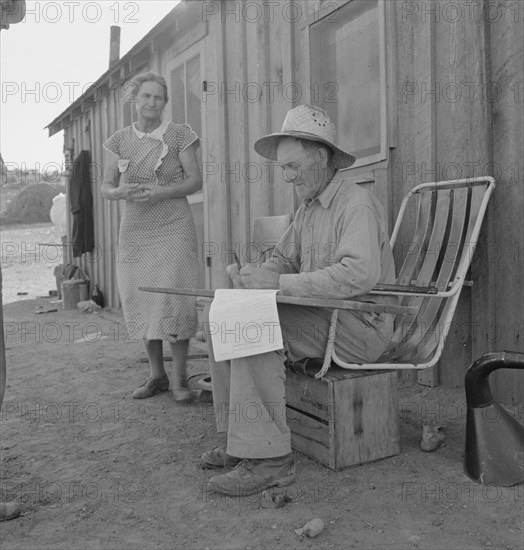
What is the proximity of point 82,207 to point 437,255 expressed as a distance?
7238 millimetres

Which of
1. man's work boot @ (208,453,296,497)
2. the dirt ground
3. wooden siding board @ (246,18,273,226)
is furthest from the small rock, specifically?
wooden siding board @ (246,18,273,226)

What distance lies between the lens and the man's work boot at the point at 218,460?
8.62 feet

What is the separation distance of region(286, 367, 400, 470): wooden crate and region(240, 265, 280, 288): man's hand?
0.42 metres

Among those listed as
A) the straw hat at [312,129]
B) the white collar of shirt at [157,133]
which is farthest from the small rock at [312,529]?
the white collar of shirt at [157,133]

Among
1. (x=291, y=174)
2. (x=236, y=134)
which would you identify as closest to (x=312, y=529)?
(x=291, y=174)

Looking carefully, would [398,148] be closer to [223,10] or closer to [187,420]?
[187,420]

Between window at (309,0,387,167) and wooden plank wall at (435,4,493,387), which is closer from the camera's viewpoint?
wooden plank wall at (435,4,493,387)

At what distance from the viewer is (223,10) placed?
5.50 meters

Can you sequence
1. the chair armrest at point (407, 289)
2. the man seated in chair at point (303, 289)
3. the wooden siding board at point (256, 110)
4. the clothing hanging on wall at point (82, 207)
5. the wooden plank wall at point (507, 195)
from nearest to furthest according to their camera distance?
the man seated in chair at point (303, 289) → the chair armrest at point (407, 289) → the wooden plank wall at point (507, 195) → the wooden siding board at point (256, 110) → the clothing hanging on wall at point (82, 207)

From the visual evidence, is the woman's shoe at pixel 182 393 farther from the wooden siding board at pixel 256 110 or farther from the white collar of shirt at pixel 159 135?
the wooden siding board at pixel 256 110

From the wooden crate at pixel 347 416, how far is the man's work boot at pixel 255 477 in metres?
0.22

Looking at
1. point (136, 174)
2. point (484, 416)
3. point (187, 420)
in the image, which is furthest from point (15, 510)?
point (136, 174)

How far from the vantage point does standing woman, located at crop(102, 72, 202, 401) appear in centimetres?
381

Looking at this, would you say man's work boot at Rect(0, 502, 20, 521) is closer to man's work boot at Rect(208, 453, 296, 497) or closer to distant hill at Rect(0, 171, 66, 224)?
man's work boot at Rect(208, 453, 296, 497)
